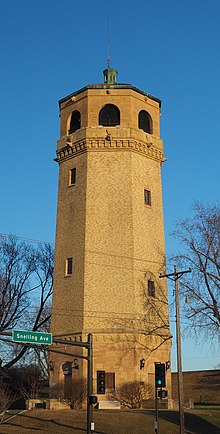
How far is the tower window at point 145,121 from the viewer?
1794 inches

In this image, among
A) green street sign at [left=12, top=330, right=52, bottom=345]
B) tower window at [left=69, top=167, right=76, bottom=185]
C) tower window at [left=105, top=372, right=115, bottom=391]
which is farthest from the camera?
tower window at [left=69, top=167, right=76, bottom=185]

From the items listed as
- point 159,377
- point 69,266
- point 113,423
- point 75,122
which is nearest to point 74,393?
point 113,423

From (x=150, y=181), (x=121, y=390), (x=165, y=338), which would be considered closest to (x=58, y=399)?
(x=121, y=390)

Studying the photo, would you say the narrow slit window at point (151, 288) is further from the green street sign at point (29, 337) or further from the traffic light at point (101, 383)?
the green street sign at point (29, 337)

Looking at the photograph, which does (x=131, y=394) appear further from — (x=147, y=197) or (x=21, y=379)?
(x=21, y=379)

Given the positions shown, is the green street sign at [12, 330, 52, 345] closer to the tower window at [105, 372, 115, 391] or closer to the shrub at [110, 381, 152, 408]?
the shrub at [110, 381, 152, 408]

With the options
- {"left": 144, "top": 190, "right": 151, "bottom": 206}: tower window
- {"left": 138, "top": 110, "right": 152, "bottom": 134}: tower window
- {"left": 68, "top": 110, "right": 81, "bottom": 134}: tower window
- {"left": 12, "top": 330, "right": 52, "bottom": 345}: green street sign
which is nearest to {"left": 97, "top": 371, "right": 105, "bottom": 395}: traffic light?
{"left": 12, "top": 330, "right": 52, "bottom": 345}: green street sign

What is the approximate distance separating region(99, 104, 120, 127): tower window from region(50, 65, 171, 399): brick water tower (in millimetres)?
82

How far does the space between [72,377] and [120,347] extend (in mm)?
3986

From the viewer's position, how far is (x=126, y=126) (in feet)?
143

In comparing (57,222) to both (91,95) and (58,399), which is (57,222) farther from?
(58,399)

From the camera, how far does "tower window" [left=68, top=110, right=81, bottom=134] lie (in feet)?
150

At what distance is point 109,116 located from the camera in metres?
44.5

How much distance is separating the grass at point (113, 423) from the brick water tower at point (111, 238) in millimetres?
5288
